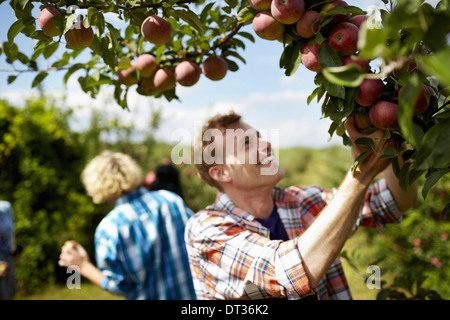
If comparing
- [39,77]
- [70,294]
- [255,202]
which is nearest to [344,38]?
[255,202]

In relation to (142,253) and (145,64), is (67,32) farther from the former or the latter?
(142,253)

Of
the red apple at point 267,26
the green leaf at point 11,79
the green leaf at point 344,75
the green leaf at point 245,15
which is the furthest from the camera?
the green leaf at point 11,79

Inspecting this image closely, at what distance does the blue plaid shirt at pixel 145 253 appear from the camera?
2314mm

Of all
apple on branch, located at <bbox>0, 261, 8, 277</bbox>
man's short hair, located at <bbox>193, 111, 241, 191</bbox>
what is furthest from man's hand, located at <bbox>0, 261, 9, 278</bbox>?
man's short hair, located at <bbox>193, 111, 241, 191</bbox>

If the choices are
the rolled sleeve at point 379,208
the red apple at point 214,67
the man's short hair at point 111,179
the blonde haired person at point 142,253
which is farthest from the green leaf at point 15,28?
the man's short hair at point 111,179

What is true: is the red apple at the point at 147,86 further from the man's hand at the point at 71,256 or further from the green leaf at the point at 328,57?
the man's hand at the point at 71,256

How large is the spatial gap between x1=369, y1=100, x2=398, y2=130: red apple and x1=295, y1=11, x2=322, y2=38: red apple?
0.73ft

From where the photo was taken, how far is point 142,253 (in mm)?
2352

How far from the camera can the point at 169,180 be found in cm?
374

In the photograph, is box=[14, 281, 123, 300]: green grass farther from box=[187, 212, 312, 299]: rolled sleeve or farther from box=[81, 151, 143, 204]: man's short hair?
box=[187, 212, 312, 299]: rolled sleeve

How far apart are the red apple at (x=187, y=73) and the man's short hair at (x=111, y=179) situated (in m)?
1.77

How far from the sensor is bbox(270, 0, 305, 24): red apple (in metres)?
0.78

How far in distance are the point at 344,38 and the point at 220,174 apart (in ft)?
3.27

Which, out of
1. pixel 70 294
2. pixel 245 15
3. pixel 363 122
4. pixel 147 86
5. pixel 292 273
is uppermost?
pixel 245 15
